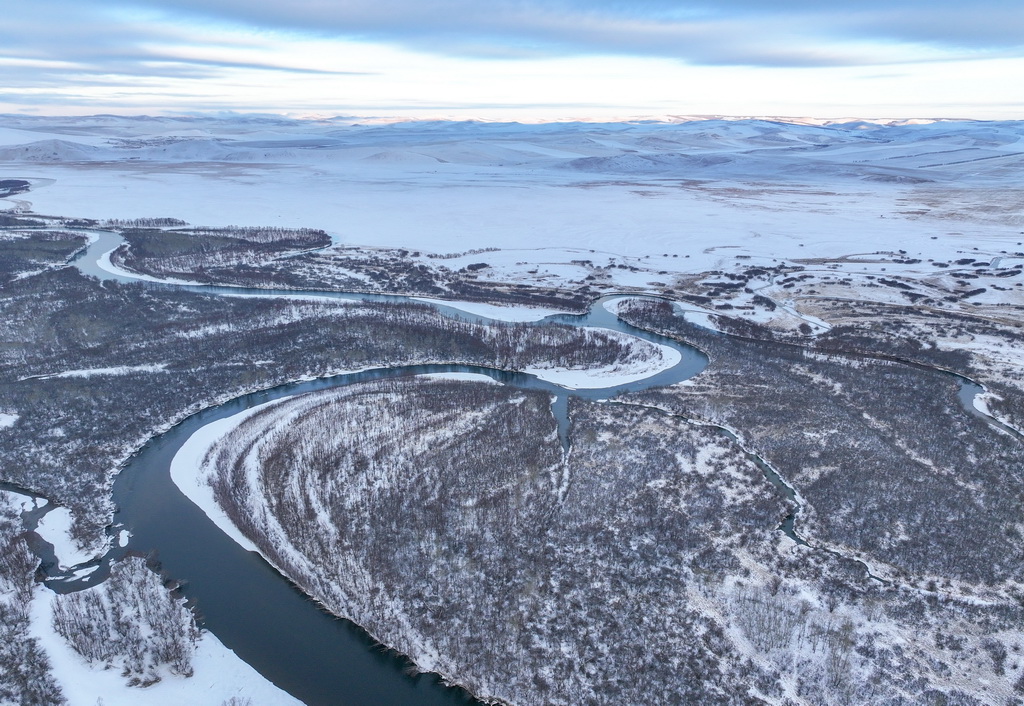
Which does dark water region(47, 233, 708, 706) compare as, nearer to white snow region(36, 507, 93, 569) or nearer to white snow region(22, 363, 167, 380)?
white snow region(36, 507, 93, 569)

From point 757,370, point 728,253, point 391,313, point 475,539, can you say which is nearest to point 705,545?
point 475,539

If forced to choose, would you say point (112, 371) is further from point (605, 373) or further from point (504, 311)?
point (605, 373)

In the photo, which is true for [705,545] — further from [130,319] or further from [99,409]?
[130,319]

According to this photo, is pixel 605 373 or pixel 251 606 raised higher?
pixel 605 373

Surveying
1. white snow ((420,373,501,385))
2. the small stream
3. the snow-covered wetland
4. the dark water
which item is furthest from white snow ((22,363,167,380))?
white snow ((420,373,501,385))

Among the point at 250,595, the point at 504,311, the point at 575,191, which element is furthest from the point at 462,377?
the point at 575,191

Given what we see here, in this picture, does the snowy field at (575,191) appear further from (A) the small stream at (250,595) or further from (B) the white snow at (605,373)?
(A) the small stream at (250,595)
